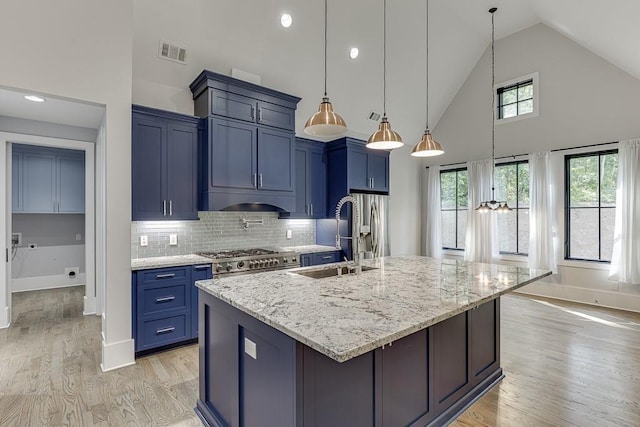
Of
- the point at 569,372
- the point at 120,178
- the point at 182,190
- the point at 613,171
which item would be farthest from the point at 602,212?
the point at 120,178

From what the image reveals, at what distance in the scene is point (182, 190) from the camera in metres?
3.64

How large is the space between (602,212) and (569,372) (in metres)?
3.27

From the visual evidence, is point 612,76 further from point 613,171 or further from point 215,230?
point 215,230

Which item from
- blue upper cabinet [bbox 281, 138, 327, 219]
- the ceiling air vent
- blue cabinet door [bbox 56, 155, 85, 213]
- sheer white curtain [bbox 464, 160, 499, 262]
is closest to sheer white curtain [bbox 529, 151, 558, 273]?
sheer white curtain [bbox 464, 160, 499, 262]

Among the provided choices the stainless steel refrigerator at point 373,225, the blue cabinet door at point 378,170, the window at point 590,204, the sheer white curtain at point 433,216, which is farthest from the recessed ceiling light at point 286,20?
the window at point 590,204

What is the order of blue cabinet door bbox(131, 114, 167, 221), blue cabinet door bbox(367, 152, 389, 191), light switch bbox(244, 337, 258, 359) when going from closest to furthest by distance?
light switch bbox(244, 337, 258, 359) → blue cabinet door bbox(131, 114, 167, 221) → blue cabinet door bbox(367, 152, 389, 191)

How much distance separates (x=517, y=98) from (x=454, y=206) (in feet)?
7.29

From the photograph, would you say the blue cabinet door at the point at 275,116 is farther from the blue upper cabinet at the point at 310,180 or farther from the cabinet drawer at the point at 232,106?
the blue upper cabinet at the point at 310,180

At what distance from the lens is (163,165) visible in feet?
11.4

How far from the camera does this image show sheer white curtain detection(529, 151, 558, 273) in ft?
16.9

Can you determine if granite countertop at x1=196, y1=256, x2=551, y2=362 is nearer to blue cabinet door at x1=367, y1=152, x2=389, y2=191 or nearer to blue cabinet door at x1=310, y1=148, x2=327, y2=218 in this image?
blue cabinet door at x1=310, y1=148, x2=327, y2=218

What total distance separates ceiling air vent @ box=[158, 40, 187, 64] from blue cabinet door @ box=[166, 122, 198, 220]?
0.75 meters

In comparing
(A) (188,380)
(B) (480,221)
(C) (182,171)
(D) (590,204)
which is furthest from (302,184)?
(D) (590,204)

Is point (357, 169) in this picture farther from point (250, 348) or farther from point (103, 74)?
point (250, 348)
